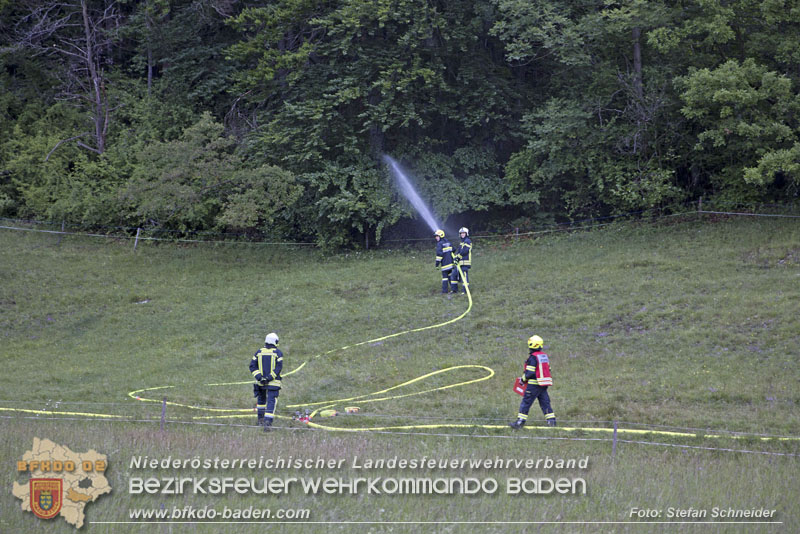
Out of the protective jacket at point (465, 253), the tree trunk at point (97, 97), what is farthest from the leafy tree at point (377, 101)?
the tree trunk at point (97, 97)

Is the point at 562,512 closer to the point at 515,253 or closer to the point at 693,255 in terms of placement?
the point at 693,255

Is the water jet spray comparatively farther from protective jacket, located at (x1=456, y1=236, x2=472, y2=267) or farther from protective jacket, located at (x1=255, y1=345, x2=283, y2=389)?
protective jacket, located at (x1=255, y1=345, x2=283, y2=389)

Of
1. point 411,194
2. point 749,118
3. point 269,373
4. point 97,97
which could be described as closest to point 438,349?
point 269,373

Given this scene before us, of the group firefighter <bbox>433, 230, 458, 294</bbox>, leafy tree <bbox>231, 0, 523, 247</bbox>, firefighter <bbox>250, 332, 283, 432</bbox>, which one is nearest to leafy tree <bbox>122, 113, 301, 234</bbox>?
leafy tree <bbox>231, 0, 523, 247</bbox>

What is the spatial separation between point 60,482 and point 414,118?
27.7 metres

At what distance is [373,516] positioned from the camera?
9086mm

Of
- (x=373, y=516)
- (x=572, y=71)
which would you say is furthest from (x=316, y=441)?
(x=572, y=71)

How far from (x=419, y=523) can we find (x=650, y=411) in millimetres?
7626

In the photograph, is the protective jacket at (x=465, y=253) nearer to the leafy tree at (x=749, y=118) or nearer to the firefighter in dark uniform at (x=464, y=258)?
the firefighter in dark uniform at (x=464, y=258)

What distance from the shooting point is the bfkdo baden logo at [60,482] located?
823cm

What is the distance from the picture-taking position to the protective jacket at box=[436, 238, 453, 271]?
81.8ft

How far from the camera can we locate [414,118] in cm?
3428

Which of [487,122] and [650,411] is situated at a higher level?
[487,122]

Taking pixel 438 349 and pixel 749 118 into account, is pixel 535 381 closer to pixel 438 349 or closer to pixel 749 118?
pixel 438 349
